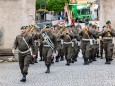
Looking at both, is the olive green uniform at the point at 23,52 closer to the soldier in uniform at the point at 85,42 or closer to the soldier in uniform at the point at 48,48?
the soldier in uniform at the point at 48,48

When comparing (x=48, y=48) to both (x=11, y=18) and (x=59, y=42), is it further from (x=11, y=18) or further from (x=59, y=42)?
(x=11, y=18)

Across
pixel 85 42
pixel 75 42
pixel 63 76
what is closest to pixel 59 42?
pixel 75 42

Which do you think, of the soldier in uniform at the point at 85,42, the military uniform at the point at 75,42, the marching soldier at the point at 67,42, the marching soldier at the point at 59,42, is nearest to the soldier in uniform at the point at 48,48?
the marching soldier at the point at 67,42

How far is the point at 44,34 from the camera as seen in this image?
64.6ft

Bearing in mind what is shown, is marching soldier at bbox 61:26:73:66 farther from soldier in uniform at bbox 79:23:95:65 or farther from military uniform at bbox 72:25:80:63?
soldier in uniform at bbox 79:23:95:65

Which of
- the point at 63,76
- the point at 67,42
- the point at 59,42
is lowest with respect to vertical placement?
the point at 63,76

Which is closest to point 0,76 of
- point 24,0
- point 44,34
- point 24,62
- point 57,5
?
point 24,62

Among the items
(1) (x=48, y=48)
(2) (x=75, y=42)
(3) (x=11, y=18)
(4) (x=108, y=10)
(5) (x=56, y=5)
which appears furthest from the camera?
(5) (x=56, y=5)

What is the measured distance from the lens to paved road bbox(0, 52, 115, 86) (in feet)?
51.6

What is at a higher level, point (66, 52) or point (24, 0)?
point (24, 0)

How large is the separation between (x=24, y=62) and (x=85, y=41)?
20.6ft

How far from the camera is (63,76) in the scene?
17391 mm

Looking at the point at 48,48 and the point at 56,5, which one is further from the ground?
the point at 48,48

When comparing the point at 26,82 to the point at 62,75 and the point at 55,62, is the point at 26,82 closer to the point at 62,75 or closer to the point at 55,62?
the point at 62,75
